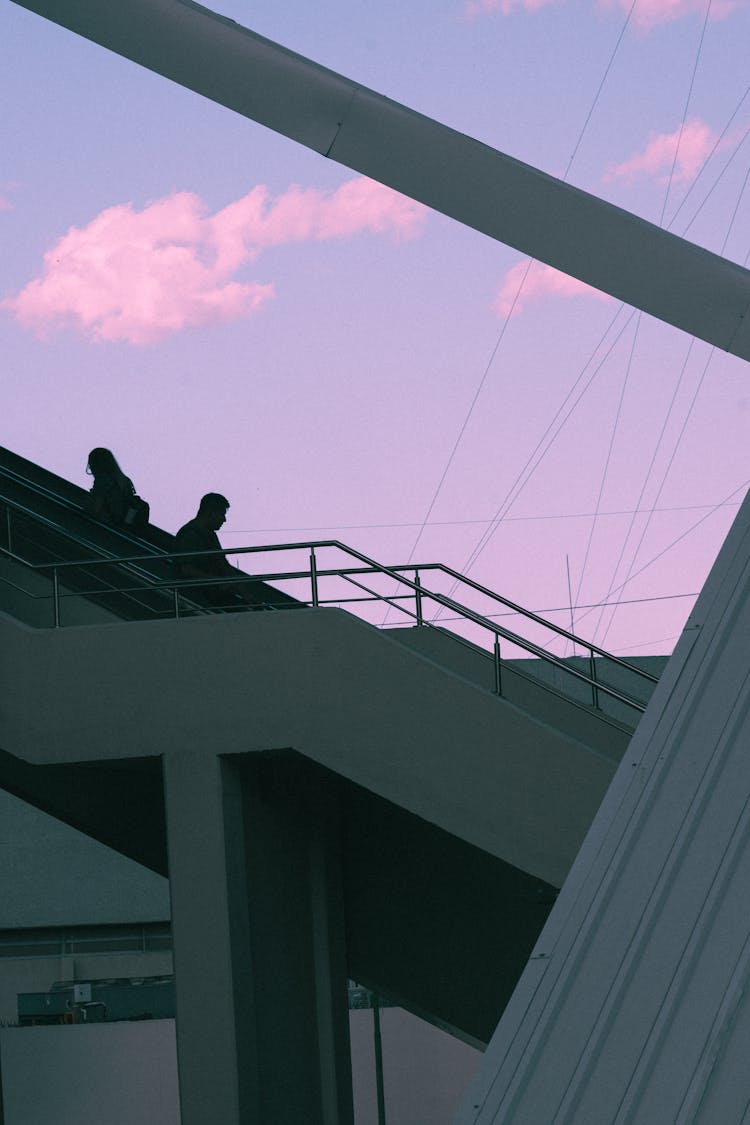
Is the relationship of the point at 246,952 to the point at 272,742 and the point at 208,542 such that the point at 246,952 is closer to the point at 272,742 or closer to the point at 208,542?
the point at 272,742

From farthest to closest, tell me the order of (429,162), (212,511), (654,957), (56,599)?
1. (212,511)
2. (56,599)
3. (429,162)
4. (654,957)

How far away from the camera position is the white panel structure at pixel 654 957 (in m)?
2.94

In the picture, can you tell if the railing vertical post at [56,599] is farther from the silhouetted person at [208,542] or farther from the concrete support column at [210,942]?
the concrete support column at [210,942]

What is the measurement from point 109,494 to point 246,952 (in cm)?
393

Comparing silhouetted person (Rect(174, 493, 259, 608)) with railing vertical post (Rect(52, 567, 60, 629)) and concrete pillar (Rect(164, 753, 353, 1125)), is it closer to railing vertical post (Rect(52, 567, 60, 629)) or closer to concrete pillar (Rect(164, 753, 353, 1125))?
railing vertical post (Rect(52, 567, 60, 629))

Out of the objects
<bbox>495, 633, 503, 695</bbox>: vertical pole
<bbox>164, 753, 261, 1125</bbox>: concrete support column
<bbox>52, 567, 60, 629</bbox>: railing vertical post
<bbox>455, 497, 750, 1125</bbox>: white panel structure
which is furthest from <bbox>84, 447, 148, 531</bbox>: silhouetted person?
<bbox>455, 497, 750, 1125</bbox>: white panel structure

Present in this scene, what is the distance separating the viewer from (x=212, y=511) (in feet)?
34.4

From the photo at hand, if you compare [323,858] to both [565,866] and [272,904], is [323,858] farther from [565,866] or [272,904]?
[565,866]

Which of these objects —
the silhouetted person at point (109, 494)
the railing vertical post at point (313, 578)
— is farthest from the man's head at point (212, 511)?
the railing vertical post at point (313, 578)

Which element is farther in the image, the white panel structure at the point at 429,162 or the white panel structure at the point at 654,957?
the white panel structure at the point at 429,162

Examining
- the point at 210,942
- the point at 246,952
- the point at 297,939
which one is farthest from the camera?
the point at 297,939

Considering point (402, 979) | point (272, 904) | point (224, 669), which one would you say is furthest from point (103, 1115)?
point (224, 669)

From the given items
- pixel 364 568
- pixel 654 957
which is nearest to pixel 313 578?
pixel 364 568

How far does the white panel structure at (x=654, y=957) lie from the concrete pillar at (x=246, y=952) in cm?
574
